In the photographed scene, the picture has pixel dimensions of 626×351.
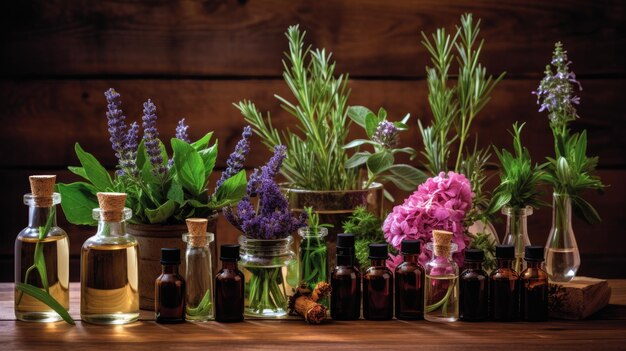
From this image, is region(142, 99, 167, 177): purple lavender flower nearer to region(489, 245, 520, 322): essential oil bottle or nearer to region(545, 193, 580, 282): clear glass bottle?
region(489, 245, 520, 322): essential oil bottle

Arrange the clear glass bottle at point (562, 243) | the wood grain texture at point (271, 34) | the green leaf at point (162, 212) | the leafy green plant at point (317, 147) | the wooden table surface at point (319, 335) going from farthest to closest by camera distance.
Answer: the wood grain texture at point (271, 34)
the leafy green plant at point (317, 147)
the clear glass bottle at point (562, 243)
the green leaf at point (162, 212)
the wooden table surface at point (319, 335)

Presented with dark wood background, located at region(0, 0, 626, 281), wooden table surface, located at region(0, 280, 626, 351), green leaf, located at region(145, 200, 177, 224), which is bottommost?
wooden table surface, located at region(0, 280, 626, 351)

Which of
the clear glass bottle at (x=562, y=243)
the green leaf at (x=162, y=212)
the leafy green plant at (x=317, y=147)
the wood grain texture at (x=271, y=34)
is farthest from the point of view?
the wood grain texture at (x=271, y=34)

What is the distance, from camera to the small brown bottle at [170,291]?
110 centimetres

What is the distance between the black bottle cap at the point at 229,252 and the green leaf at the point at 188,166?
0.40 ft

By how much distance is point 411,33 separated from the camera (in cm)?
196

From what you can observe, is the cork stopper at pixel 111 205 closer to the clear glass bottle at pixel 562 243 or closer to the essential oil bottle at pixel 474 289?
the essential oil bottle at pixel 474 289

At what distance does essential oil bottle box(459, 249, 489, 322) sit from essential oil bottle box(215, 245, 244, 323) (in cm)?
29

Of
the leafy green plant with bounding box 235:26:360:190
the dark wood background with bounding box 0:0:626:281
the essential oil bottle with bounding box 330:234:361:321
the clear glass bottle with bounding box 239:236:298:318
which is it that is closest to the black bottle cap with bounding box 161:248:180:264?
the clear glass bottle with bounding box 239:236:298:318

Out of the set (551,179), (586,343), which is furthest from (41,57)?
(586,343)

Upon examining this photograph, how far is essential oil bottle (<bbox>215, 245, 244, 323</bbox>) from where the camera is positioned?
1116mm

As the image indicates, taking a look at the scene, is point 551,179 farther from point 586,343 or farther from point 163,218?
point 163,218

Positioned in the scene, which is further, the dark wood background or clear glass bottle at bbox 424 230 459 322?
the dark wood background

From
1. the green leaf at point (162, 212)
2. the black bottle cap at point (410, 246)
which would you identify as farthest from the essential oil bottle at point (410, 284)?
the green leaf at point (162, 212)
